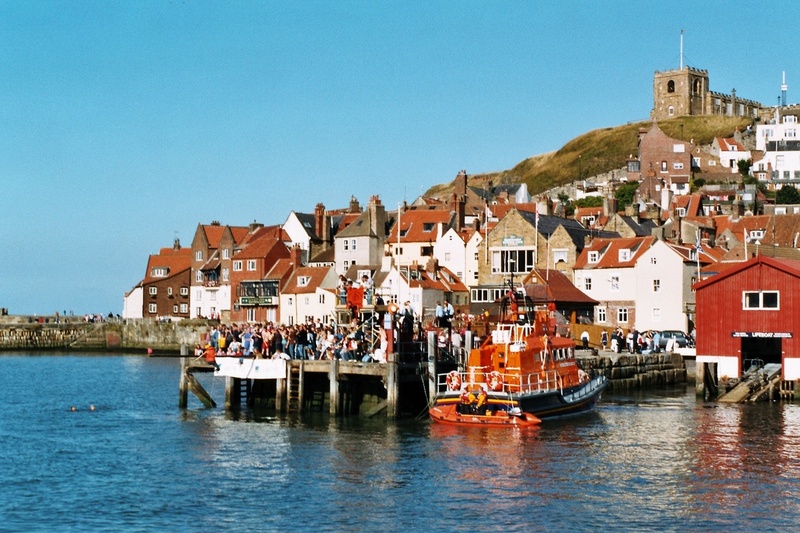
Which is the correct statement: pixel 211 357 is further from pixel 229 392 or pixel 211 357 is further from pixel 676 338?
pixel 676 338

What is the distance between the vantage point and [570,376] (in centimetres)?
4881

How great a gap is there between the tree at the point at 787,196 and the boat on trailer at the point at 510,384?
295 ft

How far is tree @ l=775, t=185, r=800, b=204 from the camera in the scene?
424ft

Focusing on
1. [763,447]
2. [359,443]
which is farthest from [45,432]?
[763,447]

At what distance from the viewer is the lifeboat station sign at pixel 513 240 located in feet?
290

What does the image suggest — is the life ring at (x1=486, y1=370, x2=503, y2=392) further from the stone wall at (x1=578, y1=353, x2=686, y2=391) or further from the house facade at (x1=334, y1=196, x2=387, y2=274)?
the house facade at (x1=334, y1=196, x2=387, y2=274)

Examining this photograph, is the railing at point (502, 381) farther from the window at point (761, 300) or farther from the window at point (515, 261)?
the window at point (515, 261)

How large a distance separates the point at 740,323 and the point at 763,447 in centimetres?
1816

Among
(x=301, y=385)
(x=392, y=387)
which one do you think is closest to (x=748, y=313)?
(x=392, y=387)

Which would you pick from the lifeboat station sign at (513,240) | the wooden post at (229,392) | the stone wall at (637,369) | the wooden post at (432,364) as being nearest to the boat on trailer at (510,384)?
the wooden post at (432,364)

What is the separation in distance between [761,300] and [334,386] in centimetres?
2328

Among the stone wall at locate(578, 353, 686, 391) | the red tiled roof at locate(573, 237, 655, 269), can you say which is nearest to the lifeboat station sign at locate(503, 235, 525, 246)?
the red tiled roof at locate(573, 237, 655, 269)

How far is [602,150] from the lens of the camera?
18438 cm

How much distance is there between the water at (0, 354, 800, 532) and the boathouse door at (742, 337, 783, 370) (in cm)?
924
